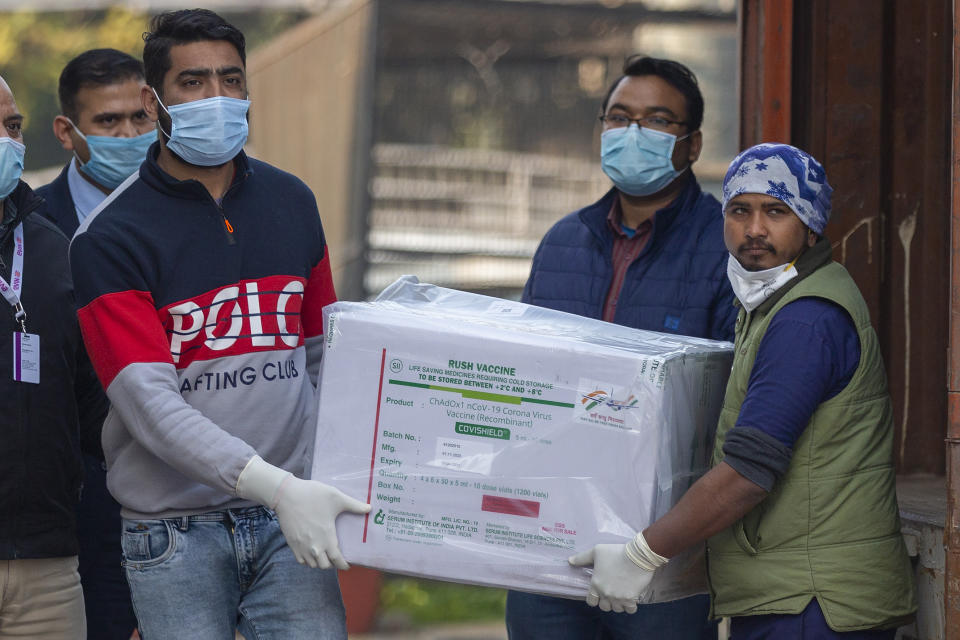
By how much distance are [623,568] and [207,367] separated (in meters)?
1.04

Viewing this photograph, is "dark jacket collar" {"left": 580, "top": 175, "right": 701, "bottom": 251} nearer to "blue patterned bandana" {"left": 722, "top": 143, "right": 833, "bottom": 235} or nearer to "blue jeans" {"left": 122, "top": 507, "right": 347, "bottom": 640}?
"blue patterned bandana" {"left": 722, "top": 143, "right": 833, "bottom": 235}

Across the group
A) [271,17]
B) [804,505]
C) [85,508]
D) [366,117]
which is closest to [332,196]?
[366,117]

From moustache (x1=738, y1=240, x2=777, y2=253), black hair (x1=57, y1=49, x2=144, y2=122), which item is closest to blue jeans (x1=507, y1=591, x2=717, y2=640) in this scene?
moustache (x1=738, y1=240, x2=777, y2=253)

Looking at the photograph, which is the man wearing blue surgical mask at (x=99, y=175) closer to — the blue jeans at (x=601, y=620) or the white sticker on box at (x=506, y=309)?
the blue jeans at (x=601, y=620)

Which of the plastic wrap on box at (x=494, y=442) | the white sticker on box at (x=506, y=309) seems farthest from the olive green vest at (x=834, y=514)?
the white sticker on box at (x=506, y=309)

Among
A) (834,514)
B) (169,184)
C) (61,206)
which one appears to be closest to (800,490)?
(834,514)

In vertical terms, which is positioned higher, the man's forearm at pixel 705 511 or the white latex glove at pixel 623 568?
the man's forearm at pixel 705 511

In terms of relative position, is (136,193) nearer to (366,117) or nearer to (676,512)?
(676,512)

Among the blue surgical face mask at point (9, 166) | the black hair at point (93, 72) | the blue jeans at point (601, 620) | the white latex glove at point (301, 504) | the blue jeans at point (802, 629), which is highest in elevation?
the black hair at point (93, 72)

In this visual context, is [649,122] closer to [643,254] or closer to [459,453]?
[643,254]

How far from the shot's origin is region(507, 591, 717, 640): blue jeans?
3.04 meters

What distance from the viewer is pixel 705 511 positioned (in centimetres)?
253

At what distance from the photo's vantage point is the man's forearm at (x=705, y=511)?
251 centimetres

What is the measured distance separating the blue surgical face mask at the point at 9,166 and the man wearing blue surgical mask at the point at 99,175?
54 centimetres
